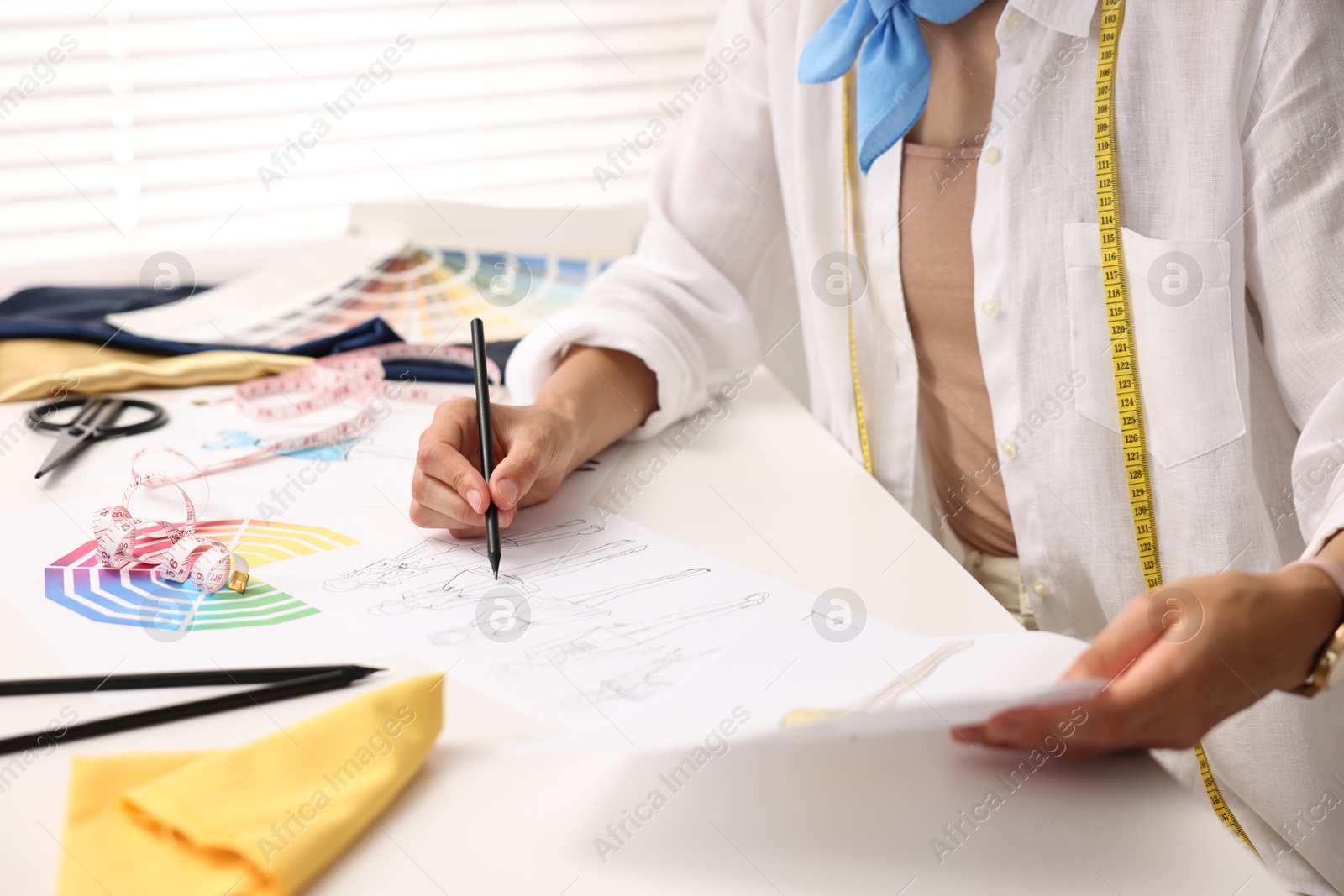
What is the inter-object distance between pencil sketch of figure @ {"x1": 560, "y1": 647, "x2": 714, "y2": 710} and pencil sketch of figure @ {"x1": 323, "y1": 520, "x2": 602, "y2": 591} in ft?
0.62

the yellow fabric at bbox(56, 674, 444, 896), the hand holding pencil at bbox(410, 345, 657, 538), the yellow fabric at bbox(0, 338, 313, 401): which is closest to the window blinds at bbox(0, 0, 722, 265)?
the yellow fabric at bbox(0, 338, 313, 401)

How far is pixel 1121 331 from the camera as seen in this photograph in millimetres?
818

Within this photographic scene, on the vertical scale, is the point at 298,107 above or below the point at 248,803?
above

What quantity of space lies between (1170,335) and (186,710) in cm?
73

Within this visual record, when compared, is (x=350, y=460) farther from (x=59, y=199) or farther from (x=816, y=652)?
(x=59, y=199)

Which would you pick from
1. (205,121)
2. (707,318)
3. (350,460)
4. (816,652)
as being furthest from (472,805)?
(205,121)

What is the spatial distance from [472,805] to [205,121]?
1.54 meters

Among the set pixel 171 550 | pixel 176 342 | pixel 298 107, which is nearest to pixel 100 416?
pixel 176 342

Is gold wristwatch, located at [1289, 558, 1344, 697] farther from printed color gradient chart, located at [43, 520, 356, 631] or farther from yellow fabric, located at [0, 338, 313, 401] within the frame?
yellow fabric, located at [0, 338, 313, 401]

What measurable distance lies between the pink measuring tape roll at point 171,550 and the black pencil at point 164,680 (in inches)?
4.0

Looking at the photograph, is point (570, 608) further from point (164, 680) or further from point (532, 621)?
point (164, 680)

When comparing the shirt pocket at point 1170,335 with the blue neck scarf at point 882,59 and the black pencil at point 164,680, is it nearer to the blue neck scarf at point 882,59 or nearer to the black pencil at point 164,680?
the blue neck scarf at point 882,59

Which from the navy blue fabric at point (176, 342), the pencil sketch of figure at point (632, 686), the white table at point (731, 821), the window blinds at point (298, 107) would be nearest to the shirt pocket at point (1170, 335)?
the white table at point (731, 821)

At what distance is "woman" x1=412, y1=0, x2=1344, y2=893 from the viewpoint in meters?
0.71
